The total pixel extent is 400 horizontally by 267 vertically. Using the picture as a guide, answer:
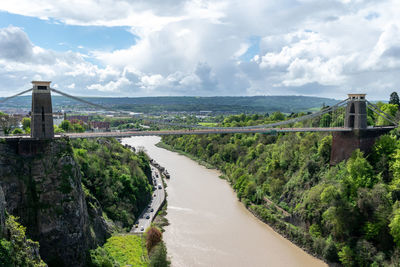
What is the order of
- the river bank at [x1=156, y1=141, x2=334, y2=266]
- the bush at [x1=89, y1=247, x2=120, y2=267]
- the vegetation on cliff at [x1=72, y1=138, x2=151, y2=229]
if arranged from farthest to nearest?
the vegetation on cliff at [x1=72, y1=138, x2=151, y2=229] < the river bank at [x1=156, y1=141, x2=334, y2=266] < the bush at [x1=89, y1=247, x2=120, y2=267]

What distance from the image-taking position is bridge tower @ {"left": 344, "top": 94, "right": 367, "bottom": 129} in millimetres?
27219

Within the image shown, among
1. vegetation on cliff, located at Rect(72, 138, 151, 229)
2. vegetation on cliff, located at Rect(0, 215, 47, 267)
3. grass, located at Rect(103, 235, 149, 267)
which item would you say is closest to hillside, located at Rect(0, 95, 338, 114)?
vegetation on cliff, located at Rect(72, 138, 151, 229)

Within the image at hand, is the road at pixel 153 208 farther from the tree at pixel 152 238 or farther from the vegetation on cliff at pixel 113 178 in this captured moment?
the tree at pixel 152 238

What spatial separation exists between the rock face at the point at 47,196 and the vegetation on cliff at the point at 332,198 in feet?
51.0

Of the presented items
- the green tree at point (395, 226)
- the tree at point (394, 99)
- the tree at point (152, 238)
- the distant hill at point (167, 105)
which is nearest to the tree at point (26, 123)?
the tree at point (152, 238)

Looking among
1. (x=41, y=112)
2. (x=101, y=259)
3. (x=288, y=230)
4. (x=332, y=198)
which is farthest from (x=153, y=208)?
(x=332, y=198)

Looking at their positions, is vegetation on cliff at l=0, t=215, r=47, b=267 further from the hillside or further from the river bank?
the hillside

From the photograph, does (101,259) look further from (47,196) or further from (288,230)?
(288,230)

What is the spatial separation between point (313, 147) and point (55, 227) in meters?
23.6

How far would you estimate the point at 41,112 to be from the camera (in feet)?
62.3

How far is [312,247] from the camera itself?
2373 cm

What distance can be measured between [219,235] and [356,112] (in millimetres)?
14585

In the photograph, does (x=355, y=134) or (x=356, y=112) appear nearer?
(x=355, y=134)

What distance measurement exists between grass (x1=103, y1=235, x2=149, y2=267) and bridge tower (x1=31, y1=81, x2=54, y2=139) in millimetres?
7905
